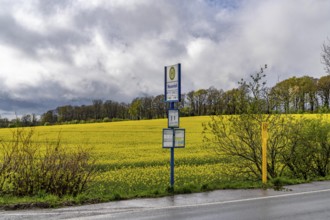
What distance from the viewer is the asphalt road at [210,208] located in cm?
782

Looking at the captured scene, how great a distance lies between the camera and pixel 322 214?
8023 mm

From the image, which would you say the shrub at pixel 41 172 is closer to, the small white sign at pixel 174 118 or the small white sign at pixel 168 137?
the small white sign at pixel 168 137

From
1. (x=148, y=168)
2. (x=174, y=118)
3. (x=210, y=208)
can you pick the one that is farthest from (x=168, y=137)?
(x=148, y=168)

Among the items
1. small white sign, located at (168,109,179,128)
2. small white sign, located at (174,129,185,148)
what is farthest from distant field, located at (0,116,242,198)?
small white sign, located at (168,109,179,128)

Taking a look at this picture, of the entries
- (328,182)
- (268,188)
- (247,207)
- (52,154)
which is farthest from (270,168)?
(52,154)

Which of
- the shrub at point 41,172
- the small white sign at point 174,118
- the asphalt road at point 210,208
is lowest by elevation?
the asphalt road at point 210,208

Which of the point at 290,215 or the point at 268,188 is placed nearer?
the point at 290,215

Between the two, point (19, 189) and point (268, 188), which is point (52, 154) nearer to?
point (19, 189)

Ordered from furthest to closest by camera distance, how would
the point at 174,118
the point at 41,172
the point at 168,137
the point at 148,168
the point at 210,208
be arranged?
the point at 148,168
the point at 174,118
the point at 168,137
the point at 41,172
the point at 210,208

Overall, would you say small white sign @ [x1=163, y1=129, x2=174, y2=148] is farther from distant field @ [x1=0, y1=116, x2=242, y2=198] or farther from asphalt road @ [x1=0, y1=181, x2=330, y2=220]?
asphalt road @ [x1=0, y1=181, x2=330, y2=220]

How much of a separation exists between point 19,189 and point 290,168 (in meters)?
10.7

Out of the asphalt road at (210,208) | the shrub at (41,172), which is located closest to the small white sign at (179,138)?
the asphalt road at (210,208)

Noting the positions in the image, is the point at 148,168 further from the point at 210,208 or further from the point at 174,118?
the point at 210,208

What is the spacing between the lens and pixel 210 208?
8641 millimetres
